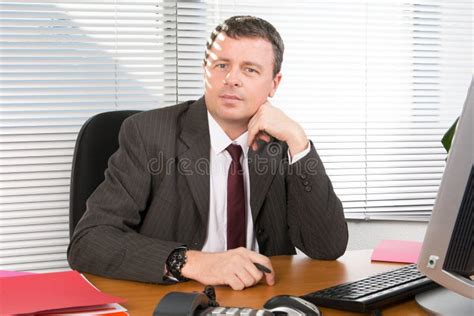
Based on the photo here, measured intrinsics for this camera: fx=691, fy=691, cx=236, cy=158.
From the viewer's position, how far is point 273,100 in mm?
3250

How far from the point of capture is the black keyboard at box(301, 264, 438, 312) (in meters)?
1.37

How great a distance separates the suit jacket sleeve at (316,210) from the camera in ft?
6.60

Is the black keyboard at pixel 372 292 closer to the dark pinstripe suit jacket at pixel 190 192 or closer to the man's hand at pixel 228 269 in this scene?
the man's hand at pixel 228 269

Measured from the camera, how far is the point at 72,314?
52.3 inches

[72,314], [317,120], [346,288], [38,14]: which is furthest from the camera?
[317,120]

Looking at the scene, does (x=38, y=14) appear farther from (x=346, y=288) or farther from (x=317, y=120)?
(x=346, y=288)

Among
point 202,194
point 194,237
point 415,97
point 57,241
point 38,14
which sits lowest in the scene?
point 57,241

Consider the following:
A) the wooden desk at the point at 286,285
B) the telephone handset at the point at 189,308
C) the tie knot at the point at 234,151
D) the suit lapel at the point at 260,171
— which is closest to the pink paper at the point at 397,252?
the wooden desk at the point at 286,285

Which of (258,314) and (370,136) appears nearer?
(258,314)

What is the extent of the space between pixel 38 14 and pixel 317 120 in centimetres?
135

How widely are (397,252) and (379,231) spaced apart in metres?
1.40

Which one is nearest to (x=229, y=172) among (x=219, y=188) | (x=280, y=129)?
(x=219, y=188)

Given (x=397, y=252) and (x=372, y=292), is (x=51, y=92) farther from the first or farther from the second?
(x=372, y=292)

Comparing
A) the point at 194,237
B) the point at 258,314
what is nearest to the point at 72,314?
the point at 258,314
